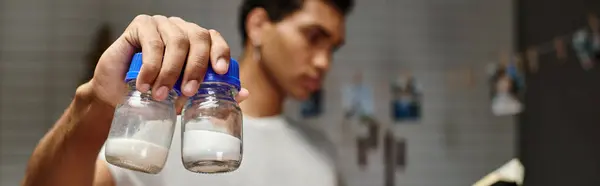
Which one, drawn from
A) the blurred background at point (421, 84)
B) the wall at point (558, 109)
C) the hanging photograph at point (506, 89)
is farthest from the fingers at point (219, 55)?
the hanging photograph at point (506, 89)

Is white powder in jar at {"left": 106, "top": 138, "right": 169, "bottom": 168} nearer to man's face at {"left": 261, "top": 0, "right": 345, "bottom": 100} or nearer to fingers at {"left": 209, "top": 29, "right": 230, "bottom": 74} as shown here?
fingers at {"left": 209, "top": 29, "right": 230, "bottom": 74}

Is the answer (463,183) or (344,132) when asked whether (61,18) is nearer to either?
(344,132)

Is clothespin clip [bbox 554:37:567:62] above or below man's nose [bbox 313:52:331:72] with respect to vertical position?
below

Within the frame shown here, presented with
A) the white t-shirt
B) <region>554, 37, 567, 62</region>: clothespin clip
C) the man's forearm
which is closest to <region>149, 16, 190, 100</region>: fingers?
the man's forearm

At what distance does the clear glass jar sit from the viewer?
20.3 inches

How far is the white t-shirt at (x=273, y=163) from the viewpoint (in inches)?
31.5

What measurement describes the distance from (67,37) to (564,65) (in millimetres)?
1270

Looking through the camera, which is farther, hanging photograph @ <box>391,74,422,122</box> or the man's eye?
hanging photograph @ <box>391,74,422,122</box>

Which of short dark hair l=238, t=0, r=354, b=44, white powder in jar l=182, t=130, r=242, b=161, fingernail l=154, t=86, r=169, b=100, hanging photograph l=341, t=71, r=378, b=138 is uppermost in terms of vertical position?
short dark hair l=238, t=0, r=354, b=44

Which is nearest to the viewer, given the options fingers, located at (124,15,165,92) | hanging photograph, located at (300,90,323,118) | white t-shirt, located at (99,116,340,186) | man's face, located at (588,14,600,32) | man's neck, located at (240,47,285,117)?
fingers, located at (124,15,165,92)

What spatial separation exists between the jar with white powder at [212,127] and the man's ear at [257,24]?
657 millimetres

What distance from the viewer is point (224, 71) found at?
519mm

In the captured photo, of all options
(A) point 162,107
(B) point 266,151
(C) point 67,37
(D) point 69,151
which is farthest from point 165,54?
(C) point 67,37

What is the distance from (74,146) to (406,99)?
48.6 inches
